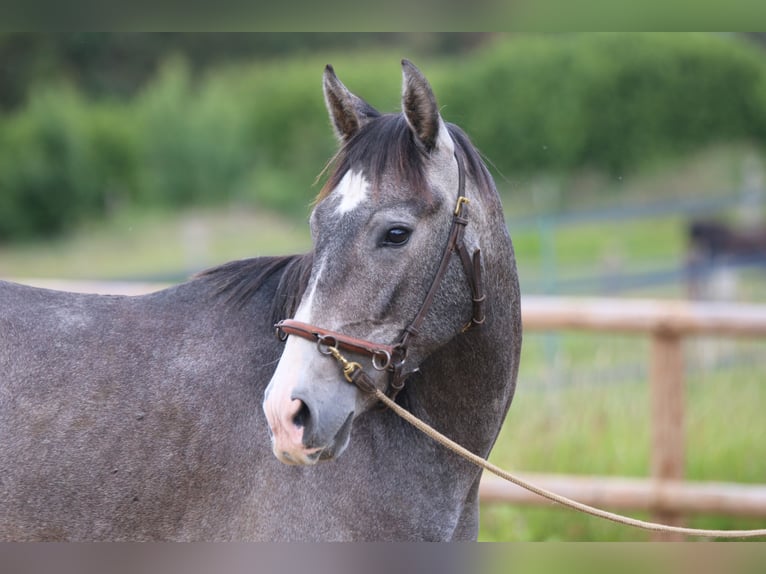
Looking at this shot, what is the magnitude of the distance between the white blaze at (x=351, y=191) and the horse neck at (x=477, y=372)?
0.48 metres

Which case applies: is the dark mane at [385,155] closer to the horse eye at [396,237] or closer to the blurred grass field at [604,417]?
the horse eye at [396,237]

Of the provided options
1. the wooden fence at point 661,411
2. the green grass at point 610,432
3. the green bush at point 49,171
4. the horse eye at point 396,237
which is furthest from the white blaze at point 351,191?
the green bush at point 49,171

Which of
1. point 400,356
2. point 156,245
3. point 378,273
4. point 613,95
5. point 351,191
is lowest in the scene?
point 156,245

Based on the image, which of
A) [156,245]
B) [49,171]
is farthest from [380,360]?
[49,171]

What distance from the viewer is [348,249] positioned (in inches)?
89.6

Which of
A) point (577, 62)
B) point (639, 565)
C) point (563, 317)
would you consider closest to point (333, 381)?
point (639, 565)

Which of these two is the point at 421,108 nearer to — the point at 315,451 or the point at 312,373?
the point at 312,373

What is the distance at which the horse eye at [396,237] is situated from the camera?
2.30 metres

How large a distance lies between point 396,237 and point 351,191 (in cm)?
19

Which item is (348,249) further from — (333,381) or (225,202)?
(225,202)

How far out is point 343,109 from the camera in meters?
2.58

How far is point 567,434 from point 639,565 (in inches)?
165

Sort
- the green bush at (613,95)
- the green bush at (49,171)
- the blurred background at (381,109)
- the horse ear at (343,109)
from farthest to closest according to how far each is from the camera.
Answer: the green bush at (49,171)
the blurred background at (381,109)
the green bush at (613,95)
the horse ear at (343,109)

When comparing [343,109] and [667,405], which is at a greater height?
[343,109]
